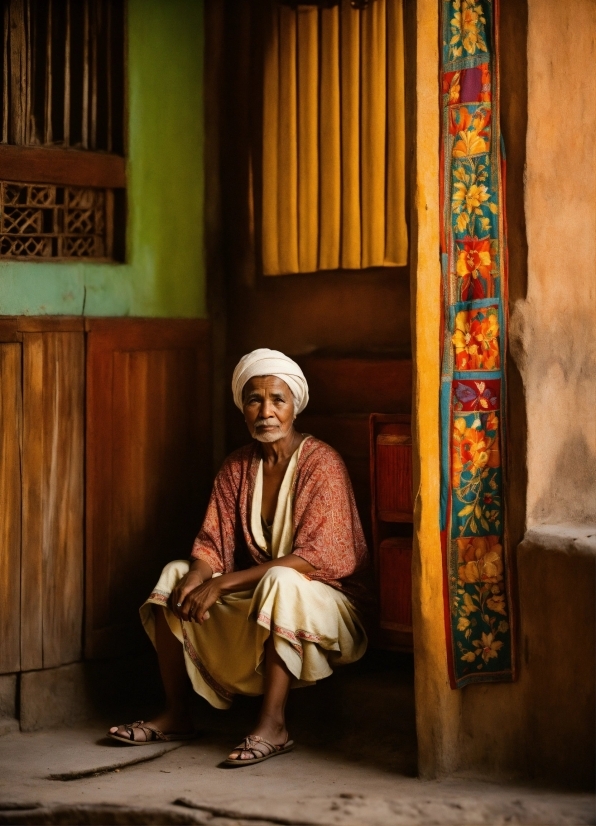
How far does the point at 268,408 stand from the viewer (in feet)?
14.5

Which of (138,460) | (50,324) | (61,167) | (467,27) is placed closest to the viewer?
(467,27)

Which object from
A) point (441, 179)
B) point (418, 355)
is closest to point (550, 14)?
point (441, 179)

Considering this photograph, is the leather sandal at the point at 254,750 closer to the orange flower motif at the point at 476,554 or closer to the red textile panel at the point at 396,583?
the red textile panel at the point at 396,583

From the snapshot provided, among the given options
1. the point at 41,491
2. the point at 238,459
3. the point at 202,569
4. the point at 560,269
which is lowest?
the point at 202,569

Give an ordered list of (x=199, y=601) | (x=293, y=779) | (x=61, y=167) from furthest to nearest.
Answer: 1. (x=61, y=167)
2. (x=199, y=601)
3. (x=293, y=779)

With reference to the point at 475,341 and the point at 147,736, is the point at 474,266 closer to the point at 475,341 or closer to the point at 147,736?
the point at 475,341

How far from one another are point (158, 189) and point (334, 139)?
827mm

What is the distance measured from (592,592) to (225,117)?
282 centimetres

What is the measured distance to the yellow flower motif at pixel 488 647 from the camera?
3803 millimetres

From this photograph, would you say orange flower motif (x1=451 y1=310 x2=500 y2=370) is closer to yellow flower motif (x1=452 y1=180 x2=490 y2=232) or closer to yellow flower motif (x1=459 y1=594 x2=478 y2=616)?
yellow flower motif (x1=452 y1=180 x2=490 y2=232)

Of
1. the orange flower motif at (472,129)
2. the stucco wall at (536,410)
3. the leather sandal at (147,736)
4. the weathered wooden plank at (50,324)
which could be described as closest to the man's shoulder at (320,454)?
the stucco wall at (536,410)

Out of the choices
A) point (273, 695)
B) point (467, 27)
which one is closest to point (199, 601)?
point (273, 695)

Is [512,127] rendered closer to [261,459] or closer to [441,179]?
[441,179]

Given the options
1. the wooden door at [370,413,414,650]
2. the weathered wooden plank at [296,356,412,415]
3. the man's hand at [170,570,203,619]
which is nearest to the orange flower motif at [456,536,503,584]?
the wooden door at [370,413,414,650]
